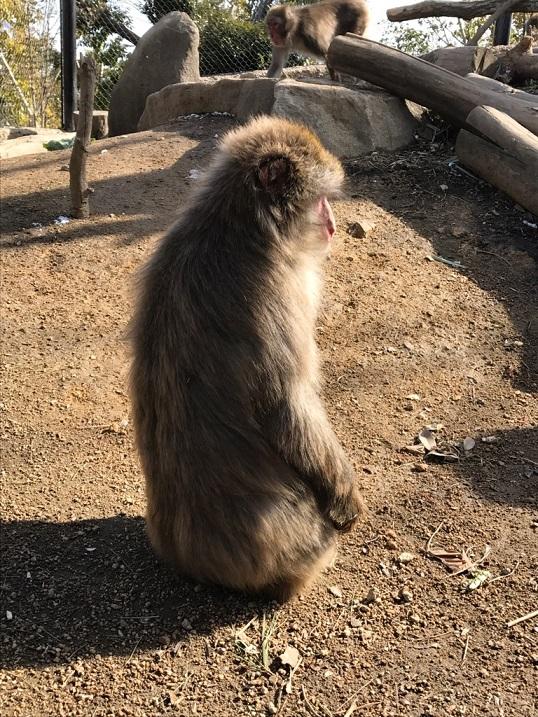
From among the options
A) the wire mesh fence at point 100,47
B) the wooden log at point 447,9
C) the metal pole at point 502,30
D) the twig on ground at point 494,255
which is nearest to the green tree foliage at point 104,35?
the wire mesh fence at point 100,47

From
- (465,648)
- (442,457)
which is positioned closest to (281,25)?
(442,457)

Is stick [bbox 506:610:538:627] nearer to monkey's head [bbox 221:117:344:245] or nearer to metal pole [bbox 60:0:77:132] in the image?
monkey's head [bbox 221:117:344:245]

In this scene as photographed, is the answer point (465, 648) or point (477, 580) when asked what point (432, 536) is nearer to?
point (477, 580)

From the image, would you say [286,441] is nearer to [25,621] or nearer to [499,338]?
[25,621]

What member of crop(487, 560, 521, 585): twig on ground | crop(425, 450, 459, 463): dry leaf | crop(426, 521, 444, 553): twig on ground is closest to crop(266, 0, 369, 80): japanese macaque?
crop(425, 450, 459, 463): dry leaf

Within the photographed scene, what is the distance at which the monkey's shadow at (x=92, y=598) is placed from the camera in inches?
112

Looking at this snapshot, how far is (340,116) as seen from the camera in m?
7.17

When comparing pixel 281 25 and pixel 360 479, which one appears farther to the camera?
pixel 281 25

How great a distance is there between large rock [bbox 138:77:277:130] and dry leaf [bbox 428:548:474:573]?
209 inches

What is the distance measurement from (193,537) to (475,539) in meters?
1.34

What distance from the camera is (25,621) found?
116 inches

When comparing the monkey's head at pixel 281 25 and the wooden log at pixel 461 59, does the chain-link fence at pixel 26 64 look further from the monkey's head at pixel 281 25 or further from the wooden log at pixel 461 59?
the wooden log at pixel 461 59

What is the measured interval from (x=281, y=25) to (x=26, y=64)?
238 inches

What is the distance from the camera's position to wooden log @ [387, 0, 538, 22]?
9633 mm
